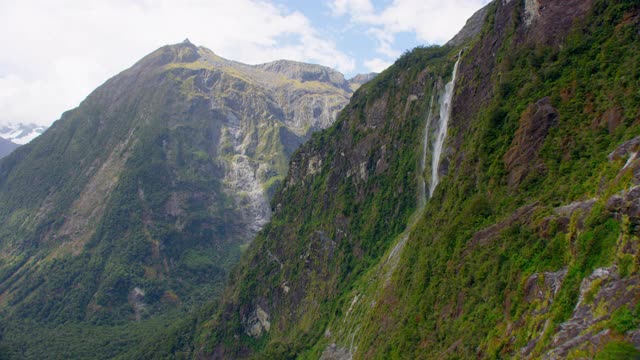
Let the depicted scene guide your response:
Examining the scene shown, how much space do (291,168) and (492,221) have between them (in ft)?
320

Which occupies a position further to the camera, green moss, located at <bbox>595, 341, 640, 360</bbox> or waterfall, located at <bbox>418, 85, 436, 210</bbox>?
waterfall, located at <bbox>418, 85, 436, 210</bbox>

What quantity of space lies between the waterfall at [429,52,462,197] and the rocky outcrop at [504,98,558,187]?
23.4 m

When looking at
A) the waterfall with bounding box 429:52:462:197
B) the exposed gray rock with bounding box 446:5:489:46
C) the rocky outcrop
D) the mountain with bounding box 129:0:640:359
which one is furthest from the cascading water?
the rocky outcrop

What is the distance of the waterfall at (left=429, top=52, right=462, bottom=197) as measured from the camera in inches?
3029

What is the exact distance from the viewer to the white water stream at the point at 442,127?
76875 mm

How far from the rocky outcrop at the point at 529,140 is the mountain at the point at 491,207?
14 cm

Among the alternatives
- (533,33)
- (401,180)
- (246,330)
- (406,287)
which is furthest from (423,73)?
(246,330)

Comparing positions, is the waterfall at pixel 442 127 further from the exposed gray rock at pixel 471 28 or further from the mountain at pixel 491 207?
the exposed gray rock at pixel 471 28

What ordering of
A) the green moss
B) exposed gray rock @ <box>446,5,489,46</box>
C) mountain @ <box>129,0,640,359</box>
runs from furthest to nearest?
1. exposed gray rock @ <box>446,5,489,46</box>
2. mountain @ <box>129,0,640,359</box>
3. the green moss

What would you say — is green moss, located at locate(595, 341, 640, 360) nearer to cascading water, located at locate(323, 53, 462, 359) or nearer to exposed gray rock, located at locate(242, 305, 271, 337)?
cascading water, located at locate(323, 53, 462, 359)

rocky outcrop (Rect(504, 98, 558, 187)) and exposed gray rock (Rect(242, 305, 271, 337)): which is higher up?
rocky outcrop (Rect(504, 98, 558, 187))

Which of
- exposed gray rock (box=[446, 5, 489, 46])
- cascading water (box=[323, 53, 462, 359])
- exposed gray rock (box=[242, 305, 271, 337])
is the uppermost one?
exposed gray rock (box=[446, 5, 489, 46])

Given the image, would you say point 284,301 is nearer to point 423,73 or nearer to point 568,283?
point 423,73

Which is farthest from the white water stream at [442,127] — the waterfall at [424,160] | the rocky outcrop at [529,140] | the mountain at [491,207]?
the rocky outcrop at [529,140]
